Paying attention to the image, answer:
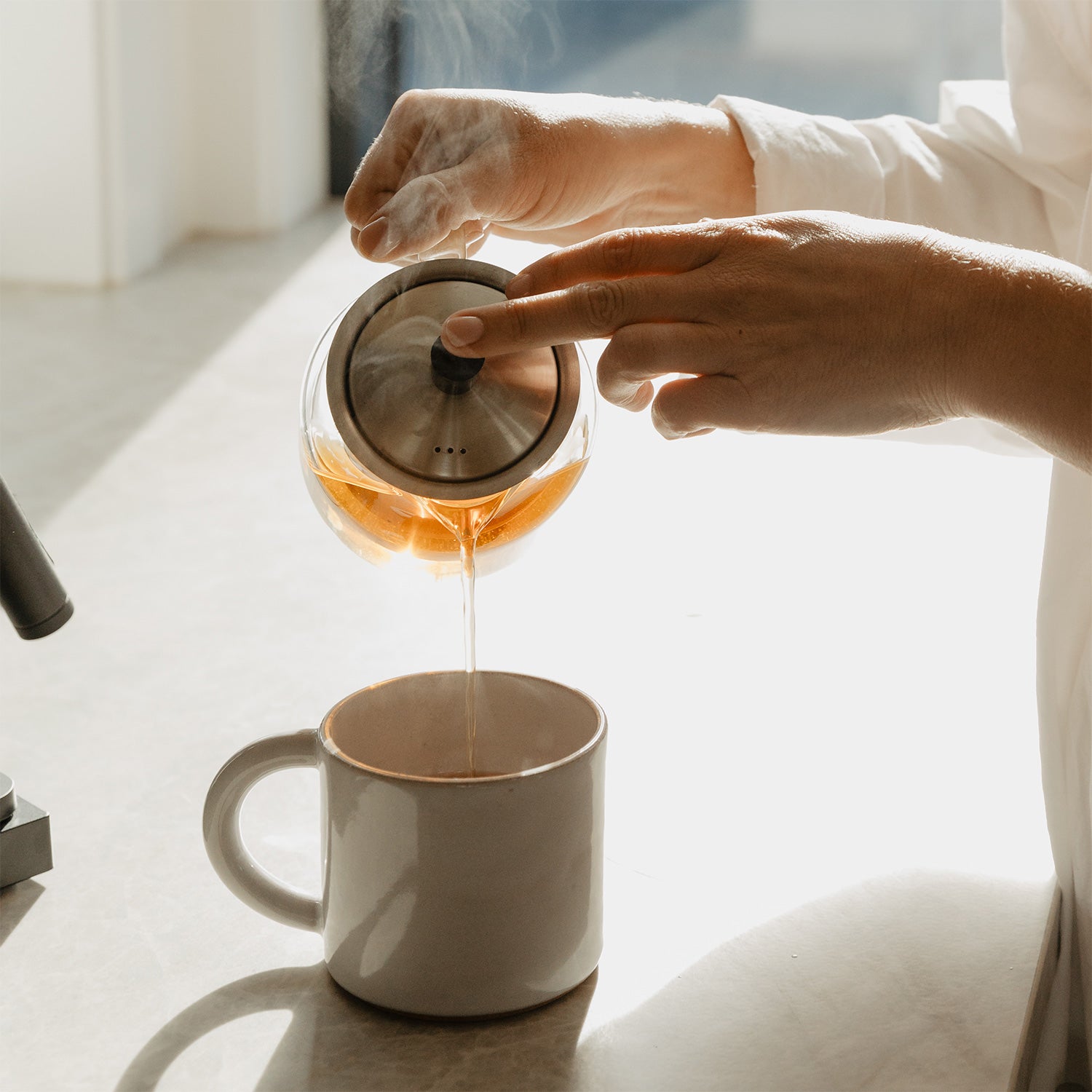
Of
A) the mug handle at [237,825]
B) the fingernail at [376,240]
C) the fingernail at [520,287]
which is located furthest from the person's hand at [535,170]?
the mug handle at [237,825]

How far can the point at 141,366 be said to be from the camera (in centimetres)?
132

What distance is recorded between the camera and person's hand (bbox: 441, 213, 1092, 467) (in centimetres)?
46

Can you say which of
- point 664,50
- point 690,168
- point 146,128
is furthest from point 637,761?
point 146,128

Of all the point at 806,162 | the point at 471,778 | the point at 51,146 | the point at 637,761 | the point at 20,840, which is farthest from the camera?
the point at 51,146

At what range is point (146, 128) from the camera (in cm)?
203

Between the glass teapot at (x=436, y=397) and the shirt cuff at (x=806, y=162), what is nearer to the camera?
the glass teapot at (x=436, y=397)

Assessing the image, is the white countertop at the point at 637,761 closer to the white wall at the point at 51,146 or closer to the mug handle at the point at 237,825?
the mug handle at the point at 237,825

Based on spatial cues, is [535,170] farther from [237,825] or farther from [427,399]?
[237,825]

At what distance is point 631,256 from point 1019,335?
137 mm

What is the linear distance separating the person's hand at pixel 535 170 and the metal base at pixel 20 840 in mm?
262

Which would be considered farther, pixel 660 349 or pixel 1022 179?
pixel 1022 179

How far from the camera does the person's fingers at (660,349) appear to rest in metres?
0.47

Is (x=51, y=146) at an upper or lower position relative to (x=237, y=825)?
lower

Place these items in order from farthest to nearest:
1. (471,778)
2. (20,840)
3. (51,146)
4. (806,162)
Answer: (51,146) < (806,162) < (20,840) < (471,778)
